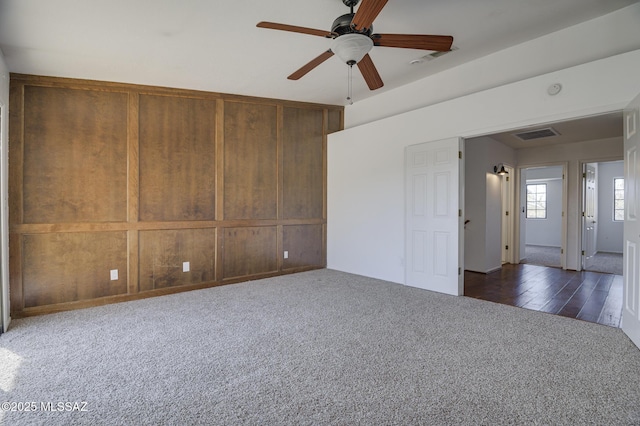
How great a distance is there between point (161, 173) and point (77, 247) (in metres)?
1.34

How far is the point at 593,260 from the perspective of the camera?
7.23 metres

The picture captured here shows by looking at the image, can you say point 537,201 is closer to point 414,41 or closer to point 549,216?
point 549,216

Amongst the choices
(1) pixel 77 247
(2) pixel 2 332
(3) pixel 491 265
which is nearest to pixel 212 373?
(2) pixel 2 332

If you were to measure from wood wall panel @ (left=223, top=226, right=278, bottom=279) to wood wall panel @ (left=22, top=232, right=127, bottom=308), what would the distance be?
137 centimetres

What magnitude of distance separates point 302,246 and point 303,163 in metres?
1.47

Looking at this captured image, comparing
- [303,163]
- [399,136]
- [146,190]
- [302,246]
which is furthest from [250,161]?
[399,136]

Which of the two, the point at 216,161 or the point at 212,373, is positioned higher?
the point at 216,161

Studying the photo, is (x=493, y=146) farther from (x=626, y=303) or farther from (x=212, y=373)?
(x=212, y=373)

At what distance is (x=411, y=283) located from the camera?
182 inches

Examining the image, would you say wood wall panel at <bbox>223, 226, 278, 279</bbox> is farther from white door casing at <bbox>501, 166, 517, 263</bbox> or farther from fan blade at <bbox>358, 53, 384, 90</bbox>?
white door casing at <bbox>501, 166, 517, 263</bbox>

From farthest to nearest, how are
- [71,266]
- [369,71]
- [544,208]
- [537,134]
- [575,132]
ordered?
[544,208]
[537,134]
[575,132]
[71,266]
[369,71]

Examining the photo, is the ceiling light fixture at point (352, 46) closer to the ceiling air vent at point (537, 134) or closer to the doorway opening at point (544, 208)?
the ceiling air vent at point (537, 134)

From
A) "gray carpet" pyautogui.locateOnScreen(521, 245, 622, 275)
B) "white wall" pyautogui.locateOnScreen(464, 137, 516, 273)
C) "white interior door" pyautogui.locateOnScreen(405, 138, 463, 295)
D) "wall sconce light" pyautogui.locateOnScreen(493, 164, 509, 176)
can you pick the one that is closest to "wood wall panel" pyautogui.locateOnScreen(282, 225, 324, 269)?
"white interior door" pyautogui.locateOnScreen(405, 138, 463, 295)

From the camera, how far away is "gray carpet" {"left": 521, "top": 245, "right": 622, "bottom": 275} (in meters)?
6.15
